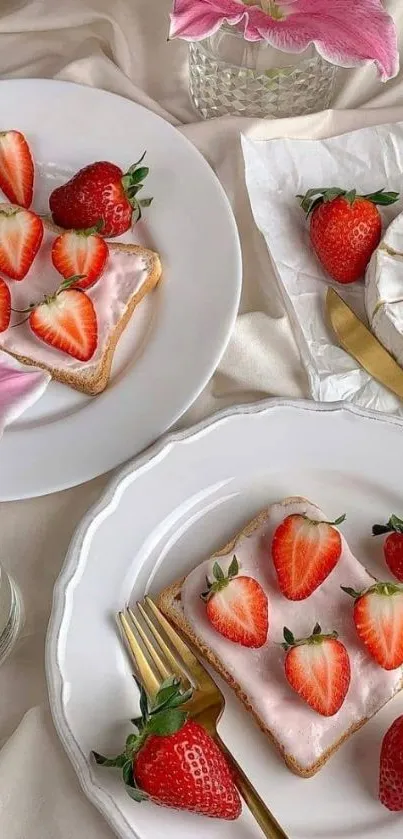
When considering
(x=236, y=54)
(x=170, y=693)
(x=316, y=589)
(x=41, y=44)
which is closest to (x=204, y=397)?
(x=316, y=589)

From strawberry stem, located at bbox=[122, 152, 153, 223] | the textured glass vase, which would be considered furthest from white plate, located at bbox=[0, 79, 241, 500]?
the textured glass vase

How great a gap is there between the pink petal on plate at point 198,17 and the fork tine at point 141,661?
2.24 feet

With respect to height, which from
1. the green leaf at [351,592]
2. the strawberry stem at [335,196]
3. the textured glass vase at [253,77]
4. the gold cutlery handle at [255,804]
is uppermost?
the textured glass vase at [253,77]

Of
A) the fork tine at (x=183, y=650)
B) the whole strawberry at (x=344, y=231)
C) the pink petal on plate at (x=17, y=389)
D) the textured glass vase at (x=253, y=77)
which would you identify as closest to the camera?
the pink petal on plate at (x=17, y=389)

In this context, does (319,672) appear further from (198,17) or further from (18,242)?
(198,17)

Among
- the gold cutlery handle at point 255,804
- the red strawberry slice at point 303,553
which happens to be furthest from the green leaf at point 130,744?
the red strawberry slice at point 303,553

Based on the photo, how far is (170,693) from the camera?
2.81 feet

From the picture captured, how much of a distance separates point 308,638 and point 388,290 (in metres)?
0.46

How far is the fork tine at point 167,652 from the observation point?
937 mm

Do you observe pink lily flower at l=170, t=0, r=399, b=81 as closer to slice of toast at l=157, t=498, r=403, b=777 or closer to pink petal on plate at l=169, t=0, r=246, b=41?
pink petal on plate at l=169, t=0, r=246, b=41

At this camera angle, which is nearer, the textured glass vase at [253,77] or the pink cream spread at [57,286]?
the pink cream spread at [57,286]

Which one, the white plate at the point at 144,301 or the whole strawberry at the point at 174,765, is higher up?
the white plate at the point at 144,301

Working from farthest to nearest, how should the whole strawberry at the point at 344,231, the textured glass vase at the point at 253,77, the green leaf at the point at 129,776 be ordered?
the textured glass vase at the point at 253,77 < the whole strawberry at the point at 344,231 < the green leaf at the point at 129,776

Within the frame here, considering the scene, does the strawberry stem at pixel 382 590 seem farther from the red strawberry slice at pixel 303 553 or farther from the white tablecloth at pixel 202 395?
the white tablecloth at pixel 202 395
